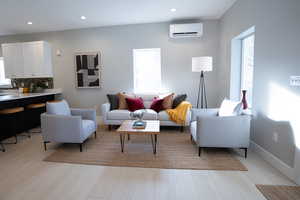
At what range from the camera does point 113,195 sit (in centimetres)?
170

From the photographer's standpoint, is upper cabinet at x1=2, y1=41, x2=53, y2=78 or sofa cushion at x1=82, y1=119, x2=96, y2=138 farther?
upper cabinet at x1=2, y1=41, x2=53, y2=78

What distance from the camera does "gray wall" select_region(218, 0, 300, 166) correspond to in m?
1.86

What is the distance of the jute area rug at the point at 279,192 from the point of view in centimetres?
164

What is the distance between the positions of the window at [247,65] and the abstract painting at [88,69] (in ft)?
12.2

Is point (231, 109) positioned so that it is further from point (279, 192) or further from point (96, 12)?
point (96, 12)

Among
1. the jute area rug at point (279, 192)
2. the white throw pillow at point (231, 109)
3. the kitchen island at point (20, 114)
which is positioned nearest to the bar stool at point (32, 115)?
the kitchen island at point (20, 114)

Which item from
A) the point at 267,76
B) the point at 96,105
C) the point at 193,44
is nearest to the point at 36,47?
the point at 96,105

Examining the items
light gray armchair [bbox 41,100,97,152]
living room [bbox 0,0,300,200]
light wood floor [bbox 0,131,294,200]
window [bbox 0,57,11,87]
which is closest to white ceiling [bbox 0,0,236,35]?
living room [bbox 0,0,300,200]

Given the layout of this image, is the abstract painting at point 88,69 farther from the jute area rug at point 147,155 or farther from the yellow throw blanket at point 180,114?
the yellow throw blanket at point 180,114

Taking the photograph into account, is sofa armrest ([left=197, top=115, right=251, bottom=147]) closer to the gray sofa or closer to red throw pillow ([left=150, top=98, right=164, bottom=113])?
the gray sofa

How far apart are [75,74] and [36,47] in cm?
126

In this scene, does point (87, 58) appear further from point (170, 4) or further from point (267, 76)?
point (267, 76)

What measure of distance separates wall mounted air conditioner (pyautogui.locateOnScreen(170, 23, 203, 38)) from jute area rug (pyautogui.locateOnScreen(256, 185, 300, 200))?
3594mm

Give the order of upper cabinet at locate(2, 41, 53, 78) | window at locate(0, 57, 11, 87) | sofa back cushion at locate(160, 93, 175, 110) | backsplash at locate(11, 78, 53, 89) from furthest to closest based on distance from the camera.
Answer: window at locate(0, 57, 11, 87)
backsplash at locate(11, 78, 53, 89)
upper cabinet at locate(2, 41, 53, 78)
sofa back cushion at locate(160, 93, 175, 110)
